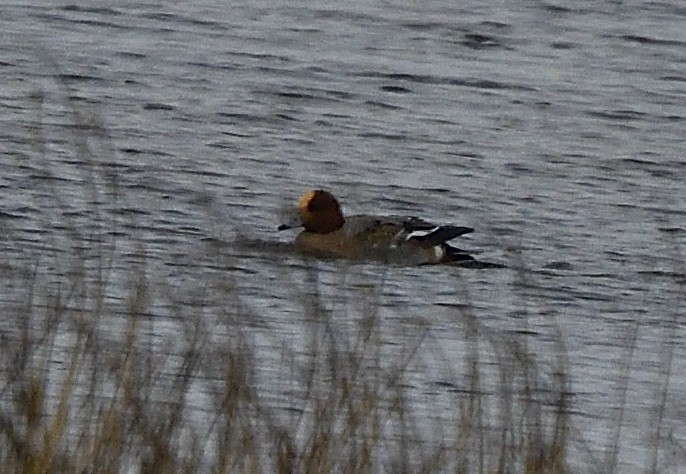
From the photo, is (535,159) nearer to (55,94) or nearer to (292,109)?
(292,109)

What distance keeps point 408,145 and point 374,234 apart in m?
3.25

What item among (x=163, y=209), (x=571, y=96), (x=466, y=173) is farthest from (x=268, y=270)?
(x=571, y=96)

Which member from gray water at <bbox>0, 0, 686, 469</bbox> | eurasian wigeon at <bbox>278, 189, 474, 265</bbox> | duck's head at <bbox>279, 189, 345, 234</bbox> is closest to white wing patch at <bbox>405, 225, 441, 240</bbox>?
eurasian wigeon at <bbox>278, 189, 474, 265</bbox>

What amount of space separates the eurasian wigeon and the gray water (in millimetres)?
117

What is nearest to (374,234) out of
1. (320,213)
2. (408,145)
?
(320,213)

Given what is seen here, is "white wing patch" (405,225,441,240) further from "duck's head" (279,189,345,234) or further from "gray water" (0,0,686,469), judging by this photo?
"duck's head" (279,189,345,234)

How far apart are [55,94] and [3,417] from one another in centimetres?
1172

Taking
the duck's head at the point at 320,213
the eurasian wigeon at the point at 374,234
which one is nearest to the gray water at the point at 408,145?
the eurasian wigeon at the point at 374,234

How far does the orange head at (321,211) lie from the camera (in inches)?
541

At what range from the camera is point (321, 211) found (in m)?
14.0

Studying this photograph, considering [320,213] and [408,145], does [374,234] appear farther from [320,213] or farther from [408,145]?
[408,145]

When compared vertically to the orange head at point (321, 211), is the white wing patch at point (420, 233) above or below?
above

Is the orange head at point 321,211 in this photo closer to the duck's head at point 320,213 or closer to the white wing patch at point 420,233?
the duck's head at point 320,213

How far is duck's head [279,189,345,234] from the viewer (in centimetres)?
1373
